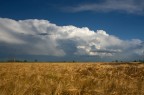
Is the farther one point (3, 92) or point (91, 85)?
point (91, 85)

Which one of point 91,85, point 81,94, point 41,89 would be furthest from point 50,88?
point 91,85

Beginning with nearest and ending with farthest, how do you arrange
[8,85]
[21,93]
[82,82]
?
[21,93] → [8,85] → [82,82]

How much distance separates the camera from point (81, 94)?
862cm

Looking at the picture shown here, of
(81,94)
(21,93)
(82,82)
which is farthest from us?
(82,82)

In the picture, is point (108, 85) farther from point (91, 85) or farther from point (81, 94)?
point (81, 94)

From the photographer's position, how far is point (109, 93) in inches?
347

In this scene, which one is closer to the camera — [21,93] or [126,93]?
[21,93]

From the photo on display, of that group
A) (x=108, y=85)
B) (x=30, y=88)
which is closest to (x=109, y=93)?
(x=108, y=85)

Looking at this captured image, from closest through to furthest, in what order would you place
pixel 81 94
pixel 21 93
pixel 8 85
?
pixel 21 93 → pixel 81 94 → pixel 8 85

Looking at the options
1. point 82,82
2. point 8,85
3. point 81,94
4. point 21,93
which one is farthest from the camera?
point 82,82

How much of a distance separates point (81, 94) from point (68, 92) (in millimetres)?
406

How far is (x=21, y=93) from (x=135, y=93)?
3643mm

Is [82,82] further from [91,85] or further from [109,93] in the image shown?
[109,93]

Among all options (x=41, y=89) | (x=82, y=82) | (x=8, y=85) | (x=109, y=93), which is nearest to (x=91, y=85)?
(x=82, y=82)
